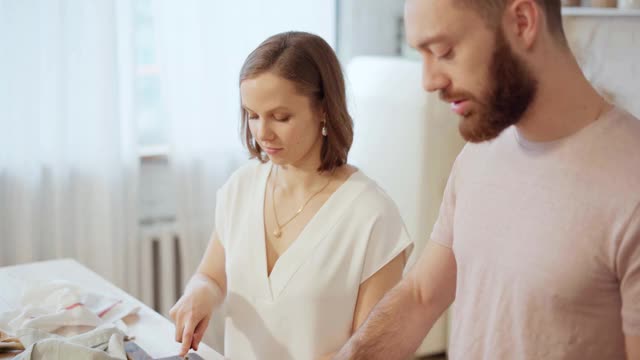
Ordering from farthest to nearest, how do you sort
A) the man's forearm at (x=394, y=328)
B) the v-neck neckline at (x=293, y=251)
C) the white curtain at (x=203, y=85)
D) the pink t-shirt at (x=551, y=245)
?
the white curtain at (x=203, y=85) < the v-neck neckline at (x=293, y=251) < the man's forearm at (x=394, y=328) < the pink t-shirt at (x=551, y=245)

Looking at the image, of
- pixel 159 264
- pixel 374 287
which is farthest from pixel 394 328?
pixel 159 264

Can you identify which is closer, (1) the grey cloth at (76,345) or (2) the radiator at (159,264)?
(1) the grey cloth at (76,345)

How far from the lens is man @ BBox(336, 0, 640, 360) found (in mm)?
1130

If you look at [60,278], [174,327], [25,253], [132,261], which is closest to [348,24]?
[132,261]

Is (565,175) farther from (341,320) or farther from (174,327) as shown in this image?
(174,327)

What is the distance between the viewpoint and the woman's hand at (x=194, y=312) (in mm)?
1594

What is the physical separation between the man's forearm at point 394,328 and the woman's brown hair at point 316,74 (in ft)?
1.23

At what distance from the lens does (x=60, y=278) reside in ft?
7.10

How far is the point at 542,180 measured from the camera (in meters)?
1.23

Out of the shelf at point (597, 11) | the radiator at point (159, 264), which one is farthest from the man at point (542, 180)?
the radiator at point (159, 264)

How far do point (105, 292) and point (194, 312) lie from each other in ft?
1.54

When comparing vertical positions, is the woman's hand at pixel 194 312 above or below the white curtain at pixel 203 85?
below

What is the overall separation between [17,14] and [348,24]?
4.55 ft

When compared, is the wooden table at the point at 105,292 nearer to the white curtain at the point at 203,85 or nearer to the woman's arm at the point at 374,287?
the woman's arm at the point at 374,287
